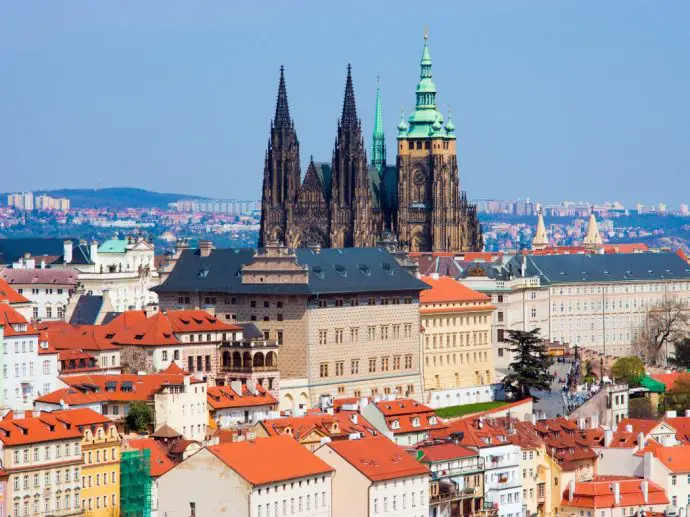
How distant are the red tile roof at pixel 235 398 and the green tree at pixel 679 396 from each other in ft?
94.7

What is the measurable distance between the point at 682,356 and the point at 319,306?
134ft

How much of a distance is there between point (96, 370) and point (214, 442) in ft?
68.0

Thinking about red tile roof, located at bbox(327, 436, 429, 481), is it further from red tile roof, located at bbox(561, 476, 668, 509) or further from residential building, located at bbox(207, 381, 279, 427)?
residential building, located at bbox(207, 381, 279, 427)

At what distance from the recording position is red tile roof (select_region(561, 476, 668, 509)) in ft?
371

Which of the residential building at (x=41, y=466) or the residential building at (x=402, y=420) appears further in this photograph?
the residential building at (x=402, y=420)

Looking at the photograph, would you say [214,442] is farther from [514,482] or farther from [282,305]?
[282,305]

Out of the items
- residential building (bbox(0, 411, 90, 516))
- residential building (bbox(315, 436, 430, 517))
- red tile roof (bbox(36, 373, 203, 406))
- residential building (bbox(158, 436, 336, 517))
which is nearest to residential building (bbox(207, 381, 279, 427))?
red tile roof (bbox(36, 373, 203, 406))

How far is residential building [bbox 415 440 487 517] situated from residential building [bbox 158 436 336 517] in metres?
6.84

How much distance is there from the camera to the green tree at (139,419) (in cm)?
11312

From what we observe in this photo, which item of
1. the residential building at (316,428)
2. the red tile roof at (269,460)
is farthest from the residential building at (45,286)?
the red tile roof at (269,460)

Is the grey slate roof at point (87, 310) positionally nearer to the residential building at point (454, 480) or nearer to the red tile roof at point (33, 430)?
the residential building at point (454, 480)

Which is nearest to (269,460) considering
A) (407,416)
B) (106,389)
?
(106,389)

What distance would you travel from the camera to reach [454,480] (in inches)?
4331

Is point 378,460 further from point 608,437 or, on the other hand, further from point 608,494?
point 608,437
